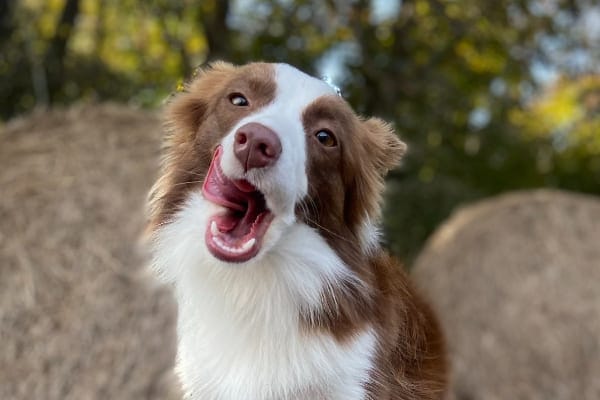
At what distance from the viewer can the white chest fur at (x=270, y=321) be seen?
8.18 ft

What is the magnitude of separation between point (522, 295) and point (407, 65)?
8.80 ft

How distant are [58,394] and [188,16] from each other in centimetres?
489

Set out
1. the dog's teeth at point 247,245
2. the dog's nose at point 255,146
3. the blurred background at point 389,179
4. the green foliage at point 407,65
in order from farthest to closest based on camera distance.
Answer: the green foliage at point 407,65 → the blurred background at point 389,179 → the dog's teeth at point 247,245 → the dog's nose at point 255,146

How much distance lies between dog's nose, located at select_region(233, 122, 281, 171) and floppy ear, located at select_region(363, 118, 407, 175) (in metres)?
0.68

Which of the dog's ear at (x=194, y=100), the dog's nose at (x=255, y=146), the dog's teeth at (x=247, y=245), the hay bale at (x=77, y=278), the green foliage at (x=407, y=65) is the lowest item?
the hay bale at (x=77, y=278)

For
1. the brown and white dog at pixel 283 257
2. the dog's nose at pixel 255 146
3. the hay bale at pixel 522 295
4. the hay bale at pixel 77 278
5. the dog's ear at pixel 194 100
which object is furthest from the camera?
the hay bale at pixel 522 295

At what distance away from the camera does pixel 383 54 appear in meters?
7.70

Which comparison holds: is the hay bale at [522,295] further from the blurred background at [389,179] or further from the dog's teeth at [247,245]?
the dog's teeth at [247,245]

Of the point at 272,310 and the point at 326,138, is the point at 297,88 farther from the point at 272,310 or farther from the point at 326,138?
the point at 272,310

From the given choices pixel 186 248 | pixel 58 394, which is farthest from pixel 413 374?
pixel 58 394

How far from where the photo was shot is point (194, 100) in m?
2.69

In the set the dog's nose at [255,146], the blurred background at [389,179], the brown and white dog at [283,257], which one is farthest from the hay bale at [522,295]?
the dog's nose at [255,146]

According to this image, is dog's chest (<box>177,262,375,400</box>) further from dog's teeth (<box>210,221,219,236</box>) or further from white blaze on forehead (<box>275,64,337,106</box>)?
white blaze on forehead (<box>275,64,337,106</box>)

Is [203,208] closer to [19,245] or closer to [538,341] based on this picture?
[19,245]
